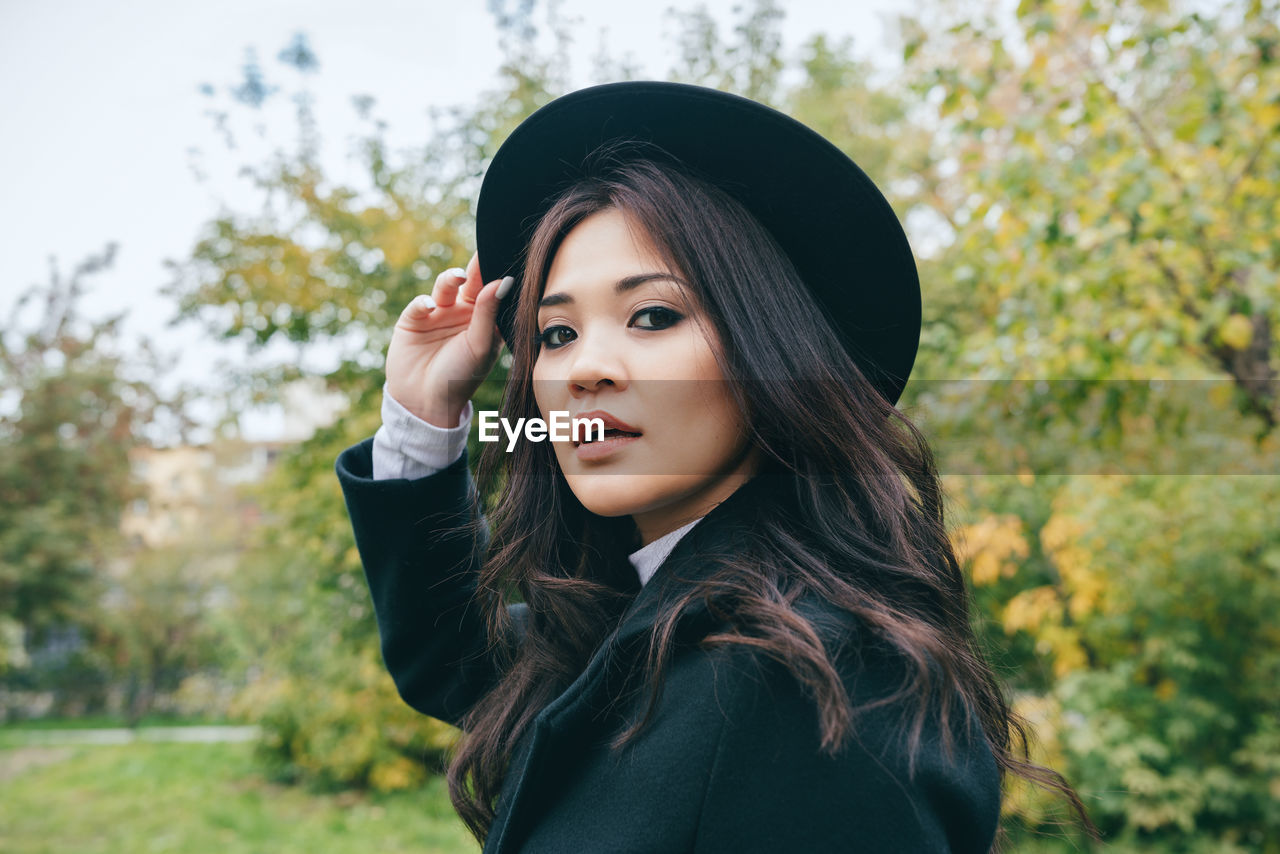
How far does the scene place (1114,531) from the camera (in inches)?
187

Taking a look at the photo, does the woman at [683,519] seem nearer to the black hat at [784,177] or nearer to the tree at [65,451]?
the black hat at [784,177]

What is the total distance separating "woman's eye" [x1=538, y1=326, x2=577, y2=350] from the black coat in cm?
38

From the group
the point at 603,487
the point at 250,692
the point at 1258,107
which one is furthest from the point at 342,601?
the point at 1258,107

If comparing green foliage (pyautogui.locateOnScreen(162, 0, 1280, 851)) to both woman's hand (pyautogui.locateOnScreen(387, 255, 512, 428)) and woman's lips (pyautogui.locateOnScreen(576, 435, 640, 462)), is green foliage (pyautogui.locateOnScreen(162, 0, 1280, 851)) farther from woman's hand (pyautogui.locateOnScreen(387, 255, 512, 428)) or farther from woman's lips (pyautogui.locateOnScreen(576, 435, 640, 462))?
woman's lips (pyautogui.locateOnScreen(576, 435, 640, 462))

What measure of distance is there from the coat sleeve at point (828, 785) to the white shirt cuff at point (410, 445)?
0.78 metres

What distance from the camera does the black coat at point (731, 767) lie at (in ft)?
2.94

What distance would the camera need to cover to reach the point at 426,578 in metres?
1.58

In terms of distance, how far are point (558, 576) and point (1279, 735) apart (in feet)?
15.7

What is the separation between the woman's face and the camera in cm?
120

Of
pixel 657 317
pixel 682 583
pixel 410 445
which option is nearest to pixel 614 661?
pixel 682 583

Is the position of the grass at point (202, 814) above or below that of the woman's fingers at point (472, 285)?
below

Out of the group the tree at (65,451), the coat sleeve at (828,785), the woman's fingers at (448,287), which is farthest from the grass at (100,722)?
the coat sleeve at (828,785)

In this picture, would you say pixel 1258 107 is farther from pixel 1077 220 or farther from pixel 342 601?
pixel 342 601

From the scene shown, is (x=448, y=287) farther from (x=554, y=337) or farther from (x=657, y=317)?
(x=657, y=317)
